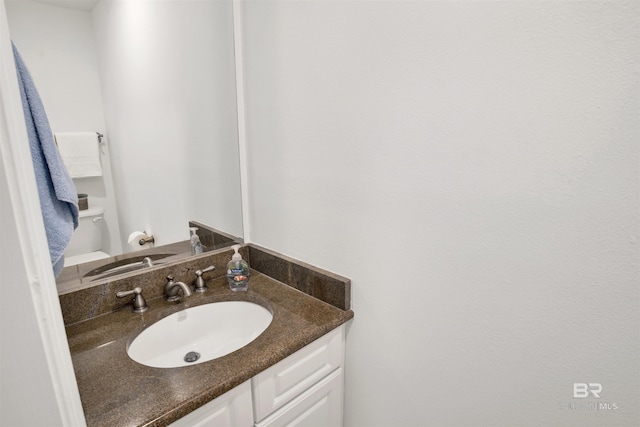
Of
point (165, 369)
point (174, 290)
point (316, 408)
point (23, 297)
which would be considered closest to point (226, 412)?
point (165, 369)

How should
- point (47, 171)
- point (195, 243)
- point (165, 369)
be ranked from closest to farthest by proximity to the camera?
point (47, 171) → point (165, 369) → point (195, 243)

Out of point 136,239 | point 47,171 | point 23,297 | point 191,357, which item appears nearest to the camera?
point 23,297

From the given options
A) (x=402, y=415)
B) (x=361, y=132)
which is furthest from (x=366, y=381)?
(x=361, y=132)

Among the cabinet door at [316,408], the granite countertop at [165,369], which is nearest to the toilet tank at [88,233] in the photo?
the granite countertop at [165,369]

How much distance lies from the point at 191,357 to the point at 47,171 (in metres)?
0.70

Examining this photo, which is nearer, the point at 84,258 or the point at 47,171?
the point at 47,171

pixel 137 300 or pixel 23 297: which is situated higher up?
pixel 23 297

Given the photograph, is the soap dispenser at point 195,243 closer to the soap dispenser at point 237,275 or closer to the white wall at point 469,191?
the soap dispenser at point 237,275

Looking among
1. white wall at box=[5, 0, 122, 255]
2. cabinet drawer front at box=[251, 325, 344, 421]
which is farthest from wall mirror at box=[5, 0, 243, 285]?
cabinet drawer front at box=[251, 325, 344, 421]

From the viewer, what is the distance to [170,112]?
1.24m

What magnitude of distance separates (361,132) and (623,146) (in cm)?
58

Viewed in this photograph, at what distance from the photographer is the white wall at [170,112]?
42.5 inches

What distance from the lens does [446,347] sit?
2.85 ft

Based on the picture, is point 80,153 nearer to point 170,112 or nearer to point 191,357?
point 170,112
